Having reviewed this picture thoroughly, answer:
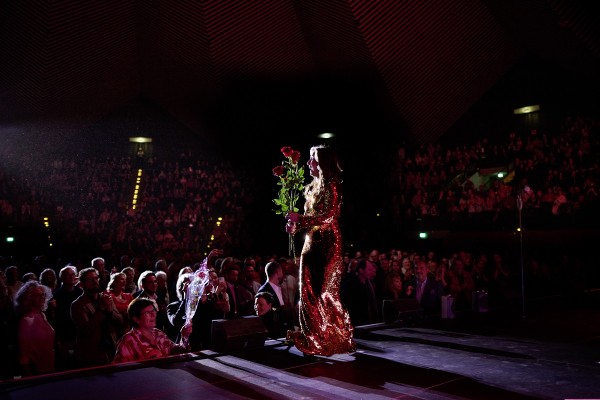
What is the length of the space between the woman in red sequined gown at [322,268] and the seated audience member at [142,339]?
1.19 meters

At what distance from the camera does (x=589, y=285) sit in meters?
11.1

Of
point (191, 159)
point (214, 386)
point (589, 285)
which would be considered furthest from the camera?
point (191, 159)

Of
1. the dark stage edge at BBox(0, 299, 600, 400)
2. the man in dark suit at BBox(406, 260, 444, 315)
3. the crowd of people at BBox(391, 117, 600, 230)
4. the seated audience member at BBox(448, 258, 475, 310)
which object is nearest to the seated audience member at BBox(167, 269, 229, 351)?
the dark stage edge at BBox(0, 299, 600, 400)

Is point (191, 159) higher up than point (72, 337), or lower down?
higher up

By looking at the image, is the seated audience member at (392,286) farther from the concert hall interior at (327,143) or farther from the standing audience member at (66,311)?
the standing audience member at (66,311)

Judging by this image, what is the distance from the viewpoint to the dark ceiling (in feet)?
40.5

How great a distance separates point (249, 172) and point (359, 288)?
11.1 metres

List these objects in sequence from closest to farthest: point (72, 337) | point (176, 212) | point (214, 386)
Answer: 1. point (214, 386)
2. point (72, 337)
3. point (176, 212)

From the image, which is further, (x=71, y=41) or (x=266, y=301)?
(x=71, y=41)

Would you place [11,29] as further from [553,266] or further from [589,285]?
[589,285]

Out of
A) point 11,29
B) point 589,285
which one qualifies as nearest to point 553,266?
point 589,285

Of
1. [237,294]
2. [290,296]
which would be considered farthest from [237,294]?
[290,296]

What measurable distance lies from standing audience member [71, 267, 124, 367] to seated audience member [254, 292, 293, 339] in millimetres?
1555

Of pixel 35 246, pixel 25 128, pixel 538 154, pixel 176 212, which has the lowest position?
pixel 35 246
